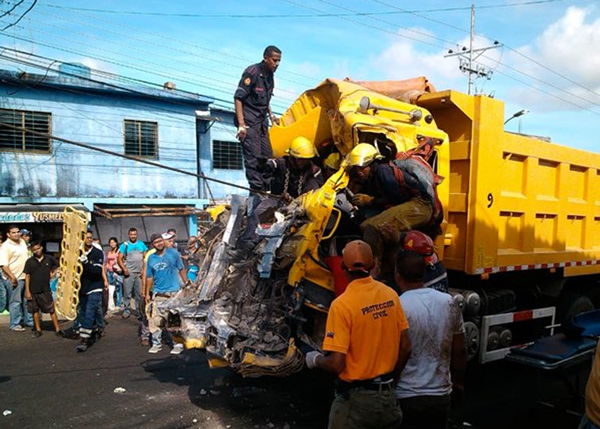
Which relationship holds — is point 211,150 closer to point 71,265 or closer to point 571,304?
point 71,265

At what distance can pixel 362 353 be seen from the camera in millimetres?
2520

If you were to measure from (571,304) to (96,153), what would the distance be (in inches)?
517

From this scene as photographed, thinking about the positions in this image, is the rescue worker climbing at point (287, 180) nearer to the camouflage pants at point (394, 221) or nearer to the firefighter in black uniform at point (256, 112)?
the firefighter in black uniform at point (256, 112)

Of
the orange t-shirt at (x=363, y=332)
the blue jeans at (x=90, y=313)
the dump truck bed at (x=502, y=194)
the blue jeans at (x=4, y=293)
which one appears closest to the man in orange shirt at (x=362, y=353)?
the orange t-shirt at (x=363, y=332)

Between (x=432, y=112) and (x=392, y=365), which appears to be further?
(x=432, y=112)

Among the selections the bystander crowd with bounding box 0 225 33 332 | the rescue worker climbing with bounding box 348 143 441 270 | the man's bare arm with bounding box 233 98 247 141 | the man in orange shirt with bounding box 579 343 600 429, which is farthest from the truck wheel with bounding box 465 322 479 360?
the bystander crowd with bounding box 0 225 33 332

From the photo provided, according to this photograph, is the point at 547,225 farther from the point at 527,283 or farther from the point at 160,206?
the point at 160,206

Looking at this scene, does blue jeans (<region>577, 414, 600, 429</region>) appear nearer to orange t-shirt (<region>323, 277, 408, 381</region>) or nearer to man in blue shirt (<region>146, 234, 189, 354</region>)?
orange t-shirt (<region>323, 277, 408, 381</region>)

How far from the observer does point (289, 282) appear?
159 inches

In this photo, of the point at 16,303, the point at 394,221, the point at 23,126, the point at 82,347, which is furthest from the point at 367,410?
the point at 23,126

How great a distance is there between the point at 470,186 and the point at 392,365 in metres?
2.95

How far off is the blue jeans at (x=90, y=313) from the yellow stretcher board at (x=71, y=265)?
0.25 metres

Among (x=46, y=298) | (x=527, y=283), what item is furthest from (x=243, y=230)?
(x=46, y=298)

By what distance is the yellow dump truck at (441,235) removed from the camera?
4062mm
